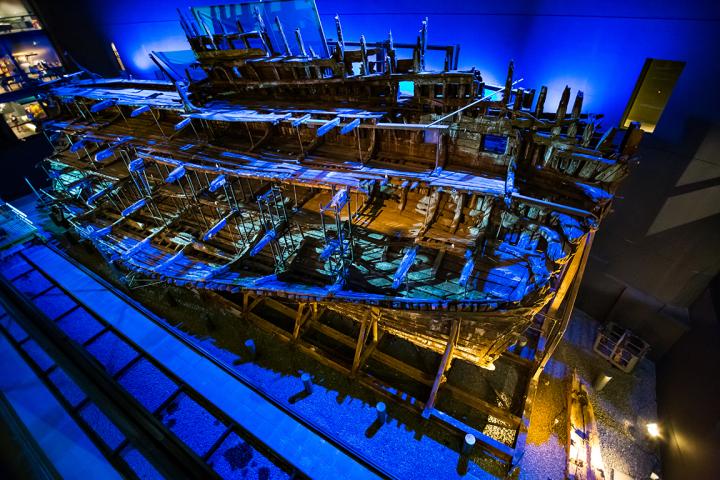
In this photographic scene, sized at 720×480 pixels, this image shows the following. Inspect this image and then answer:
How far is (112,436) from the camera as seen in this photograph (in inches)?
119

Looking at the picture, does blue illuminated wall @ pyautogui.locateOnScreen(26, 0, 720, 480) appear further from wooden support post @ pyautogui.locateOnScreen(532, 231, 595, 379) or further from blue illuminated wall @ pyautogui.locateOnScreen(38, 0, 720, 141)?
wooden support post @ pyautogui.locateOnScreen(532, 231, 595, 379)

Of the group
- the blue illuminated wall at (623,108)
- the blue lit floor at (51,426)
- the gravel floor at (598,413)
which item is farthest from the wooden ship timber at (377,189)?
the blue lit floor at (51,426)

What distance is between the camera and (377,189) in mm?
9234

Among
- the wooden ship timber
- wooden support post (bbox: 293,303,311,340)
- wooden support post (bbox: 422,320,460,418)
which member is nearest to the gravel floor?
wooden support post (bbox: 422,320,460,418)

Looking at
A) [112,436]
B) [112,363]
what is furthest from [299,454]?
[112,363]

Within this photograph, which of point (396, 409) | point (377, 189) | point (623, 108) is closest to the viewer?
point (623, 108)

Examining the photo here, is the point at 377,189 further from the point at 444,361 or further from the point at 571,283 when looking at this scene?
the point at 571,283

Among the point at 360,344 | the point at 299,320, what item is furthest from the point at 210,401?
the point at 299,320

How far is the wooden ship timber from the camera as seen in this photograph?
20.9 feet

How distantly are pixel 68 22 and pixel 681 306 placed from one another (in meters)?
32.7

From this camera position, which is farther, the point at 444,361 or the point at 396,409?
the point at 396,409

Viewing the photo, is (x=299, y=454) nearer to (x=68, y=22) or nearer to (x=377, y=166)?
(x=377, y=166)

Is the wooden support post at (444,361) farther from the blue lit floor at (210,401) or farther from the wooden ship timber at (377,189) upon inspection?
the blue lit floor at (210,401)

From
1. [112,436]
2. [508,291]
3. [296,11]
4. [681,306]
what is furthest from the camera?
[296,11]
